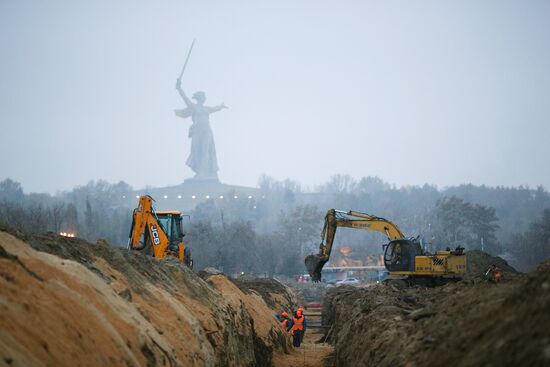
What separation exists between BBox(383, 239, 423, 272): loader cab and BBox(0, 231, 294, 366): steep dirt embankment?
54.0 ft

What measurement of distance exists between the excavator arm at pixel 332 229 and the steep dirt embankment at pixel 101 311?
46.2ft

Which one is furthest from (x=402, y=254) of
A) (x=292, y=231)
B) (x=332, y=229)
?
(x=292, y=231)

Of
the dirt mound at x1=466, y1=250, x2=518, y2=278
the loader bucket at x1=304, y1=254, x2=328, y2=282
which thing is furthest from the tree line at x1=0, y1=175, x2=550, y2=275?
the loader bucket at x1=304, y1=254, x2=328, y2=282

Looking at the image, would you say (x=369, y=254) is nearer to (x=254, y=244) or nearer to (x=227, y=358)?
(x=254, y=244)

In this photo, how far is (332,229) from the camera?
102ft

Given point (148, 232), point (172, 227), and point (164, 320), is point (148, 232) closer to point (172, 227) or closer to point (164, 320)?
point (172, 227)

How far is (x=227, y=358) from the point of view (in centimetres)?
1323

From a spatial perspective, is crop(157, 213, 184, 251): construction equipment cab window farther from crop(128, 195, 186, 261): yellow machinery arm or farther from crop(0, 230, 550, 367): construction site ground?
crop(0, 230, 550, 367): construction site ground

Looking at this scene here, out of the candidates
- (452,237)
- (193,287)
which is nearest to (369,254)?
(452,237)

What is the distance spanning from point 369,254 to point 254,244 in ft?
120

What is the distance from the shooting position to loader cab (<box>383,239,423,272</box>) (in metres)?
30.3

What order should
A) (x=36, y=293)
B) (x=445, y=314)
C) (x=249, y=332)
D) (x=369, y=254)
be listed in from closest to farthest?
(x=36, y=293), (x=445, y=314), (x=249, y=332), (x=369, y=254)

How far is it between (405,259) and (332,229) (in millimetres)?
3932

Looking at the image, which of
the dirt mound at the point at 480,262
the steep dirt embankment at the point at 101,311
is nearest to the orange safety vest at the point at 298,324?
the steep dirt embankment at the point at 101,311
